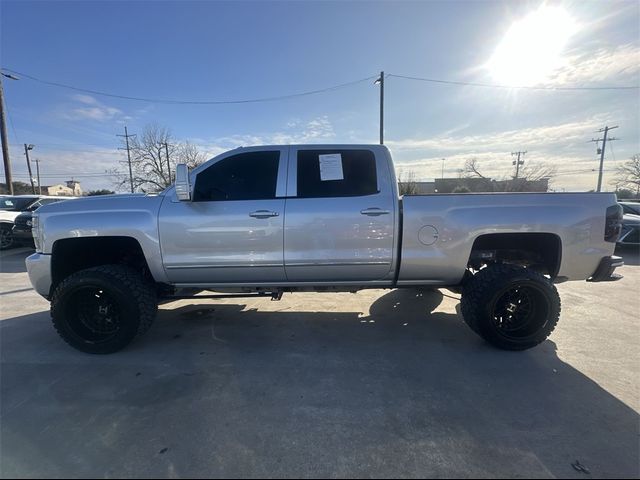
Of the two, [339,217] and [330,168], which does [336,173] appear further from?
[339,217]

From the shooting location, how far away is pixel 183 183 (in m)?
3.42

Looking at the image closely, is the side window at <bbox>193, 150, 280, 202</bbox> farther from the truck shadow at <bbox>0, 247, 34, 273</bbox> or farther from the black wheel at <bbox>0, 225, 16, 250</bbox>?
the black wheel at <bbox>0, 225, 16, 250</bbox>

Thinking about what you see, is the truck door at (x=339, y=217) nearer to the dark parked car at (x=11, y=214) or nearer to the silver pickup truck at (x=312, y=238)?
the silver pickup truck at (x=312, y=238)

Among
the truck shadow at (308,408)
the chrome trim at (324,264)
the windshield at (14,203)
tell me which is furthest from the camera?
the windshield at (14,203)

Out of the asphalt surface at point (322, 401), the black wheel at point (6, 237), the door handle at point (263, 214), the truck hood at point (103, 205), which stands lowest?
the asphalt surface at point (322, 401)

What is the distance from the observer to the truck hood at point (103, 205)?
359 centimetres

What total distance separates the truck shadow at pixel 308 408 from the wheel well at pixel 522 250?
0.89m

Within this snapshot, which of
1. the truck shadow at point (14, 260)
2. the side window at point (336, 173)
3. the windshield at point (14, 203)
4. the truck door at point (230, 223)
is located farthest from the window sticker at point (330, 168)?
the windshield at point (14, 203)

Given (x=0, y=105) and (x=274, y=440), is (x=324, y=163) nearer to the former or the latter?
(x=274, y=440)

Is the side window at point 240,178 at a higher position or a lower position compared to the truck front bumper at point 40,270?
higher

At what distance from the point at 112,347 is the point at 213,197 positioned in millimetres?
1835

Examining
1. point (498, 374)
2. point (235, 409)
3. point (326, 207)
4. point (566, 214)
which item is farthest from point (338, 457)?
point (566, 214)

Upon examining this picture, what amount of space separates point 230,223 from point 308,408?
189 centimetres

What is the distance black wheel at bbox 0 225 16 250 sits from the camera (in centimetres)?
1030
